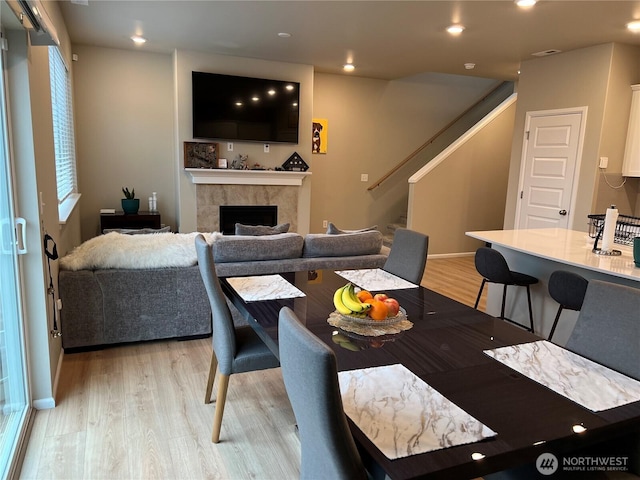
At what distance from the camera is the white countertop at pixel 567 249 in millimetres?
2674

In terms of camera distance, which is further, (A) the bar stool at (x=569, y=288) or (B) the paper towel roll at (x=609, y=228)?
(B) the paper towel roll at (x=609, y=228)

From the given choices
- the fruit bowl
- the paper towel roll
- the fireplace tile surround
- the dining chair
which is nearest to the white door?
the paper towel roll

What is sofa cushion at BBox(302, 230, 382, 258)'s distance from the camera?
366 centimetres

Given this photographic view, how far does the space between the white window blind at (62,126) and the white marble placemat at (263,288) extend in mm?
2322

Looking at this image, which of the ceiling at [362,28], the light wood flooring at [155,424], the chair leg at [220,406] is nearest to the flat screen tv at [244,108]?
the ceiling at [362,28]

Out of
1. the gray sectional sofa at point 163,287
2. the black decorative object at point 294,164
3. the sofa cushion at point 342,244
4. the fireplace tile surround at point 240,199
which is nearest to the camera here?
the gray sectional sofa at point 163,287

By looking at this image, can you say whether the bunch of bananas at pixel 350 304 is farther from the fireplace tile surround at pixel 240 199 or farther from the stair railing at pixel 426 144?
the stair railing at pixel 426 144

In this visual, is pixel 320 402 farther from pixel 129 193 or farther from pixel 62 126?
pixel 129 193

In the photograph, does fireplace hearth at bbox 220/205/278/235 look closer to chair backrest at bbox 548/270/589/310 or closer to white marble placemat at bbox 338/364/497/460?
chair backrest at bbox 548/270/589/310

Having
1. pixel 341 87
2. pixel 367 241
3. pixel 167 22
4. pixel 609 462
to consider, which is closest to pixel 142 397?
pixel 367 241

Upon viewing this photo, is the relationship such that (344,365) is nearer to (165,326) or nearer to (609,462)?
(609,462)

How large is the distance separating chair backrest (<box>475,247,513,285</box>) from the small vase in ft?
14.8

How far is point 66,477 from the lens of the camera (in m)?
2.04

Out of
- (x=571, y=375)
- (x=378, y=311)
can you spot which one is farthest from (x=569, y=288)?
(x=378, y=311)
